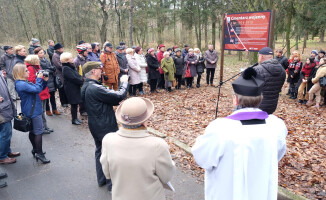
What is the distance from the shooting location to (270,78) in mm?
4289

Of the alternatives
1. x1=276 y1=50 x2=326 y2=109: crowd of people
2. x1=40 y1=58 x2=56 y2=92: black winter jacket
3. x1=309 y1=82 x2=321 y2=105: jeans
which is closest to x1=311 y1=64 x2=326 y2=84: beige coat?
x1=276 y1=50 x2=326 y2=109: crowd of people

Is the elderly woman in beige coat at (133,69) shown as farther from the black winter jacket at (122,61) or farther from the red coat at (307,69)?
the red coat at (307,69)

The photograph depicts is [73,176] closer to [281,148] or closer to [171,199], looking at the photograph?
[171,199]

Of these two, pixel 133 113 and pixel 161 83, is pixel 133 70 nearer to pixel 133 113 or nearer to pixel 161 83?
pixel 161 83

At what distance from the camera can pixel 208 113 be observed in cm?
768

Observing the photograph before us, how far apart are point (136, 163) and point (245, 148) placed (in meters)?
0.90

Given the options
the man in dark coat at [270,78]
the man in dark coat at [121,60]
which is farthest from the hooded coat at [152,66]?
the man in dark coat at [270,78]

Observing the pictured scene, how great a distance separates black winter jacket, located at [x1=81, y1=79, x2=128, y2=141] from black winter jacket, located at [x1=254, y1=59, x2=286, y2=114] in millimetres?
2566

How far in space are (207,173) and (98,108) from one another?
2.01m

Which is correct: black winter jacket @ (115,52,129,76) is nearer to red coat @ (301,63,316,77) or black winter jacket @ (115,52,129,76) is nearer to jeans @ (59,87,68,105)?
jeans @ (59,87,68,105)

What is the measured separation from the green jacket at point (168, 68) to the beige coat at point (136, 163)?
25.7 feet

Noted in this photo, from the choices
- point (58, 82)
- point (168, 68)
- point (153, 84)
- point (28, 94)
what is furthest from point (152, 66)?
point (28, 94)

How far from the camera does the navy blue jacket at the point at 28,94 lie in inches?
169

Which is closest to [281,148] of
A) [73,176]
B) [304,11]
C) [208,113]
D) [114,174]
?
[114,174]
